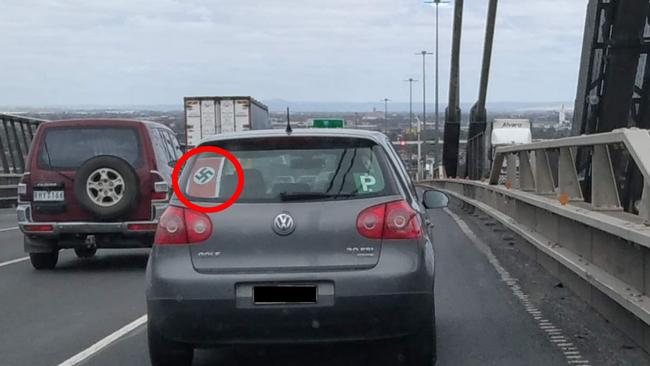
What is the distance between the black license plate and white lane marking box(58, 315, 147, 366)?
73.6 inches

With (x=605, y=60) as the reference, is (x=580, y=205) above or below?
below

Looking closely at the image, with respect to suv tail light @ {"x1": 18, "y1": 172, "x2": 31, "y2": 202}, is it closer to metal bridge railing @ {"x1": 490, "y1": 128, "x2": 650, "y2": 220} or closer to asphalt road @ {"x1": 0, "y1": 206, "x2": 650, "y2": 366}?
asphalt road @ {"x1": 0, "y1": 206, "x2": 650, "y2": 366}

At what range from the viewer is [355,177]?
20.4ft

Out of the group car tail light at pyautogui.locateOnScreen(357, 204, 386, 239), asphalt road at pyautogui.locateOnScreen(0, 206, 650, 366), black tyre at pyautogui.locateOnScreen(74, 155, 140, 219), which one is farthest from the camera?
black tyre at pyautogui.locateOnScreen(74, 155, 140, 219)

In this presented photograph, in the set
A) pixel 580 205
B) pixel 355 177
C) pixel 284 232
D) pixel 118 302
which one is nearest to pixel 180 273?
pixel 284 232

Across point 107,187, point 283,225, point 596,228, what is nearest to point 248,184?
point 283,225

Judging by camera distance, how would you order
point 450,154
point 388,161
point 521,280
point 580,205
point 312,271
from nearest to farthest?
1. point 312,271
2. point 388,161
3. point 580,205
4. point 521,280
5. point 450,154

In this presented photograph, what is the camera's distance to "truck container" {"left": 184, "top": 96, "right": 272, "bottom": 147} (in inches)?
1394

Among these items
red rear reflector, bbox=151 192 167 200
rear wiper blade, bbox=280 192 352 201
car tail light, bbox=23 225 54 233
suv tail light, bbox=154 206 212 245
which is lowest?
car tail light, bbox=23 225 54 233

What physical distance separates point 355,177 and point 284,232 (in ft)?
1.95

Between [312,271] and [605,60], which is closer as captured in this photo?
[312,271]

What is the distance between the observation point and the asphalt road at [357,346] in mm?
7129

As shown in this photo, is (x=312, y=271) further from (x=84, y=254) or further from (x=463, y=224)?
(x=463, y=224)

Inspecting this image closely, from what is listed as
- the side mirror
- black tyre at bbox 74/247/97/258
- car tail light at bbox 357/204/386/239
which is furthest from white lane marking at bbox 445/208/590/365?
black tyre at bbox 74/247/97/258
